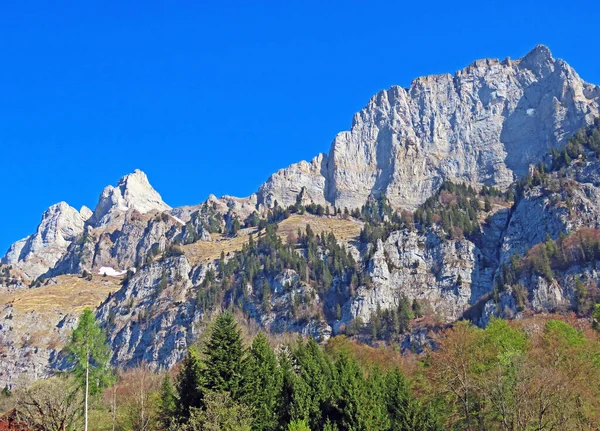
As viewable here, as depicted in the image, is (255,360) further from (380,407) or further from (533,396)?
(533,396)

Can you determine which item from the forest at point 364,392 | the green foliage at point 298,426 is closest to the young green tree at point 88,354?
the forest at point 364,392

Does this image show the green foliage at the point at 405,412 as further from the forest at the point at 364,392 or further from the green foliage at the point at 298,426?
the green foliage at the point at 298,426

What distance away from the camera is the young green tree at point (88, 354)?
65250 mm

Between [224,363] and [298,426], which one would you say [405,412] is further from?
[224,363]

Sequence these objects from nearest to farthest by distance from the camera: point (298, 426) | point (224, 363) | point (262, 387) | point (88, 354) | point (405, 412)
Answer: point (298, 426), point (405, 412), point (224, 363), point (262, 387), point (88, 354)

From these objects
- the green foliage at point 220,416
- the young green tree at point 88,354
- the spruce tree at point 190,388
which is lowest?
the green foliage at point 220,416

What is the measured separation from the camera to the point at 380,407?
5675cm

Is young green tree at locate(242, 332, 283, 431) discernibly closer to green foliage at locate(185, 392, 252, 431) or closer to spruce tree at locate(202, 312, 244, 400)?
spruce tree at locate(202, 312, 244, 400)

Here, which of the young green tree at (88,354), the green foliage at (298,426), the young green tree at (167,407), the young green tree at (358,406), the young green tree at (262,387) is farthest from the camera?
the young green tree at (88,354)

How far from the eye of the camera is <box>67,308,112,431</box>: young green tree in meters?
65.2

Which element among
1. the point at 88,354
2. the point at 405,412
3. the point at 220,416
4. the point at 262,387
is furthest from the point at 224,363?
the point at 88,354

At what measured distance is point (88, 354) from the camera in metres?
65.6

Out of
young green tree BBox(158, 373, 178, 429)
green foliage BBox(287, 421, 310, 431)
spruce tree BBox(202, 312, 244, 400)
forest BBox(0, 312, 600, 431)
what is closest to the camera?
green foliage BBox(287, 421, 310, 431)

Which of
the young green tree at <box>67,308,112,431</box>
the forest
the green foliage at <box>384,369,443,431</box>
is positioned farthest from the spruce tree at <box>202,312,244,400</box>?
the green foliage at <box>384,369,443,431</box>
